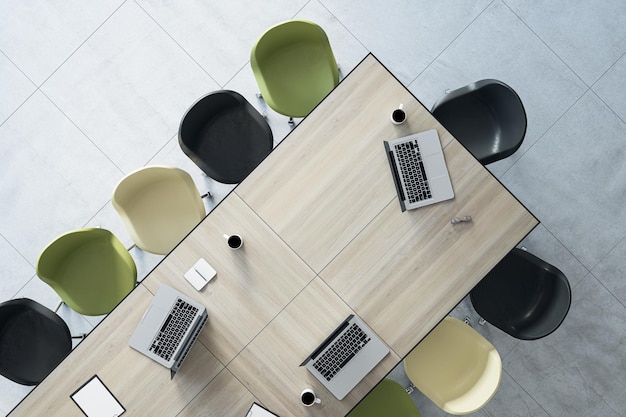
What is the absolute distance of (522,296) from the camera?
12.0 ft

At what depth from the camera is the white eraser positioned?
334 centimetres

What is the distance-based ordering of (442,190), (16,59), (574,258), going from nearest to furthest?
(442,190)
(574,258)
(16,59)

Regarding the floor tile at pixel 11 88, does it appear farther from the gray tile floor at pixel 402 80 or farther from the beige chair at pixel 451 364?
the beige chair at pixel 451 364

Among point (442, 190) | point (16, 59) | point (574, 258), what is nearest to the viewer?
point (442, 190)

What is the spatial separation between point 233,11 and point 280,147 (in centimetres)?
160

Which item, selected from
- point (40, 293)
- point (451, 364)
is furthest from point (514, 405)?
point (40, 293)

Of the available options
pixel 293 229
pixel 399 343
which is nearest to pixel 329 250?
pixel 293 229

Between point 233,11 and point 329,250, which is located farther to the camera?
point 233,11

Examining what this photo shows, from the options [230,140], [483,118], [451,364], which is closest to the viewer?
[451,364]

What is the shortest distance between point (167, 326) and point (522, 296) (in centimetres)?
219

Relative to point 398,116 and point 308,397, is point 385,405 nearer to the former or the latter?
point 308,397

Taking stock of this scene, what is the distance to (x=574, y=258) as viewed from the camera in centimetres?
420

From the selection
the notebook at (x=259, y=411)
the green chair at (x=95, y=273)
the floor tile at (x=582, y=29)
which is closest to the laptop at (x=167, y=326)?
the notebook at (x=259, y=411)

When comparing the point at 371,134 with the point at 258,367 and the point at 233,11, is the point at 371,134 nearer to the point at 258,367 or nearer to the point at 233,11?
the point at 258,367
